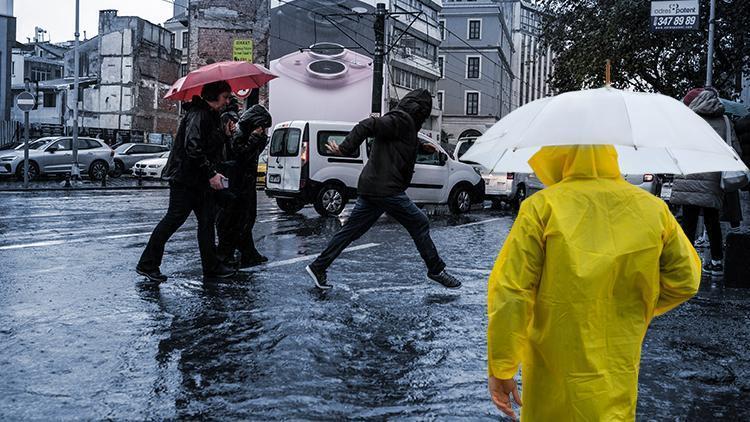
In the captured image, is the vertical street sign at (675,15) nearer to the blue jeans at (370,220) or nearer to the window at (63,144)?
the blue jeans at (370,220)

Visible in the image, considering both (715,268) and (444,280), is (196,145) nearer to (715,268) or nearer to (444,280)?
(444,280)

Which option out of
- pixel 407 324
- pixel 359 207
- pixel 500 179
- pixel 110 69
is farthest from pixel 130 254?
pixel 110 69

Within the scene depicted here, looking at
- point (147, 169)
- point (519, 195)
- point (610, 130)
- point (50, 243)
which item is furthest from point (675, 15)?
point (147, 169)

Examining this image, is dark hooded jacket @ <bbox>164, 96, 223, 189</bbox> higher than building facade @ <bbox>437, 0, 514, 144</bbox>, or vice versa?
building facade @ <bbox>437, 0, 514, 144</bbox>

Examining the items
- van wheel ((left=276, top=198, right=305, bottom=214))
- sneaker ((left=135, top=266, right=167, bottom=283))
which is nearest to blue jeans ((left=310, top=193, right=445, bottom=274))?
sneaker ((left=135, top=266, right=167, bottom=283))

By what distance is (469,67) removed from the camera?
2891 inches

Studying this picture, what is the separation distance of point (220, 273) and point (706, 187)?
4734 mm

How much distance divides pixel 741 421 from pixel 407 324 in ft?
7.60

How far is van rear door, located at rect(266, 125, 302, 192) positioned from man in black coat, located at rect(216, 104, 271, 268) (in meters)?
6.99

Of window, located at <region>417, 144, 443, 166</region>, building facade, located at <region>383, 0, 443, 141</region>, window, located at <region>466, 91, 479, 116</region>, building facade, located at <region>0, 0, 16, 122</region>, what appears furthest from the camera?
window, located at <region>466, 91, 479, 116</region>

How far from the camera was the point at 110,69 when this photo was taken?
54031 millimetres

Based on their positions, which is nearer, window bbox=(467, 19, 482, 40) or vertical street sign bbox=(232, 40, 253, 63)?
vertical street sign bbox=(232, 40, 253, 63)

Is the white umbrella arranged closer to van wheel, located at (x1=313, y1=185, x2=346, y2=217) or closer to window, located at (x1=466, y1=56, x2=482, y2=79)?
van wheel, located at (x1=313, y1=185, x2=346, y2=217)

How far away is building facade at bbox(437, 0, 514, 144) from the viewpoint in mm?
72562
